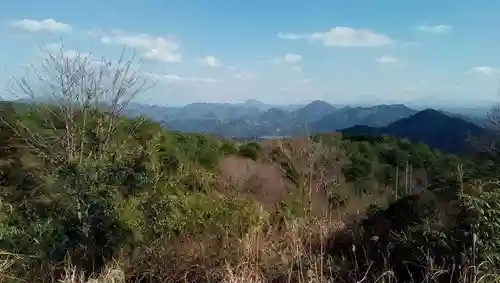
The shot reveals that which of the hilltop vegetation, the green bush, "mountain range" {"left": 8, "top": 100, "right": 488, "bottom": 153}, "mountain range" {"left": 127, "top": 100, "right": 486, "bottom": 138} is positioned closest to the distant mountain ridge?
"mountain range" {"left": 8, "top": 100, "right": 488, "bottom": 153}

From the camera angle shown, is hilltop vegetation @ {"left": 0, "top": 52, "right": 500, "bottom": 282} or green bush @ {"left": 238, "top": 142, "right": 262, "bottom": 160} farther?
green bush @ {"left": 238, "top": 142, "right": 262, "bottom": 160}

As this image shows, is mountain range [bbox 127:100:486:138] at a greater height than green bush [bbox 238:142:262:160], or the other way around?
mountain range [bbox 127:100:486:138]

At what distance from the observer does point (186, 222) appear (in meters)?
7.18

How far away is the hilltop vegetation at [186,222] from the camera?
488cm

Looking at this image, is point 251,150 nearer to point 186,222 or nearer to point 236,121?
point 236,121

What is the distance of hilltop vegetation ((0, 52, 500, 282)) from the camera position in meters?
4.88

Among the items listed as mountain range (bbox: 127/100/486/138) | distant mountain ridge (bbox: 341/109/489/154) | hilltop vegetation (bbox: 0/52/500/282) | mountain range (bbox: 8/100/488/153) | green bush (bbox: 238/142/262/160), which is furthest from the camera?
distant mountain ridge (bbox: 341/109/489/154)

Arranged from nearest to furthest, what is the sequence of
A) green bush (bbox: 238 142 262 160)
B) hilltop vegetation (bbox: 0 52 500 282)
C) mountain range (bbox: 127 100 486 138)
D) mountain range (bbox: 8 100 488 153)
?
1. hilltop vegetation (bbox: 0 52 500 282)
2. mountain range (bbox: 127 100 486 138)
3. mountain range (bbox: 8 100 488 153)
4. green bush (bbox: 238 142 262 160)

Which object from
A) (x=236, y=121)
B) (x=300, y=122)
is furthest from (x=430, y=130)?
(x=300, y=122)

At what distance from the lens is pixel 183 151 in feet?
41.2

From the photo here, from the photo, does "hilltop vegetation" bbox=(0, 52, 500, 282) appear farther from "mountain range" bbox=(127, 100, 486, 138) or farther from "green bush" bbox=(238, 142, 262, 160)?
"green bush" bbox=(238, 142, 262, 160)

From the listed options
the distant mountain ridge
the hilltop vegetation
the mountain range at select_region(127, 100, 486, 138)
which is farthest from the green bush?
the distant mountain ridge

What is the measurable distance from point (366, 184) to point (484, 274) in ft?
Answer: 34.2

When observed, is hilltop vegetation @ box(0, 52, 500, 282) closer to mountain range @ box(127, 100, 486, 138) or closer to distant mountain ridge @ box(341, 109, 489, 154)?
mountain range @ box(127, 100, 486, 138)
